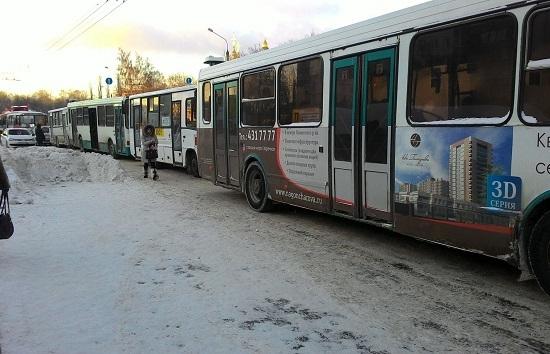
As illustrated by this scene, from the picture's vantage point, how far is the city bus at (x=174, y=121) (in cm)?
1580

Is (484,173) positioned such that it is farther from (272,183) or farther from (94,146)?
(94,146)

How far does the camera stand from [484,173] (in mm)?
5102

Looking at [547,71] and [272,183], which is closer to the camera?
[547,71]

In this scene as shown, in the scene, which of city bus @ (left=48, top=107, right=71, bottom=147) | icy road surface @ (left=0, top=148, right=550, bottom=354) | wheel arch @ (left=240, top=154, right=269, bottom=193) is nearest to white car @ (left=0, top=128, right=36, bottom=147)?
city bus @ (left=48, top=107, right=71, bottom=147)

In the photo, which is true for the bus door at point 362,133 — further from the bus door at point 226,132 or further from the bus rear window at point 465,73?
the bus door at point 226,132

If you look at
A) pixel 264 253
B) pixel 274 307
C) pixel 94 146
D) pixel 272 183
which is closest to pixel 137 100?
pixel 94 146

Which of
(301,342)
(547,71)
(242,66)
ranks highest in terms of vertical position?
(242,66)

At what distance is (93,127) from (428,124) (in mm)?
24889

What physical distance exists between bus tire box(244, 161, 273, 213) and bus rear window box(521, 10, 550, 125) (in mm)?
5497

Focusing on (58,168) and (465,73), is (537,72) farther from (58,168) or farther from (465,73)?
(58,168)

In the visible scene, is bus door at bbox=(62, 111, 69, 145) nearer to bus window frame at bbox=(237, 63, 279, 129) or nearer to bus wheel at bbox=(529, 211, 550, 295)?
bus window frame at bbox=(237, 63, 279, 129)

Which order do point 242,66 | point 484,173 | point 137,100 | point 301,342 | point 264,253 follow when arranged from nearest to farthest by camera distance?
point 301,342, point 484,173, point 264,253, point 242,66, point 137,100

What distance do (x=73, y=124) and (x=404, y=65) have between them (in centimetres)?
2883

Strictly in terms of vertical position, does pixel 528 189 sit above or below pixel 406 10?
below
